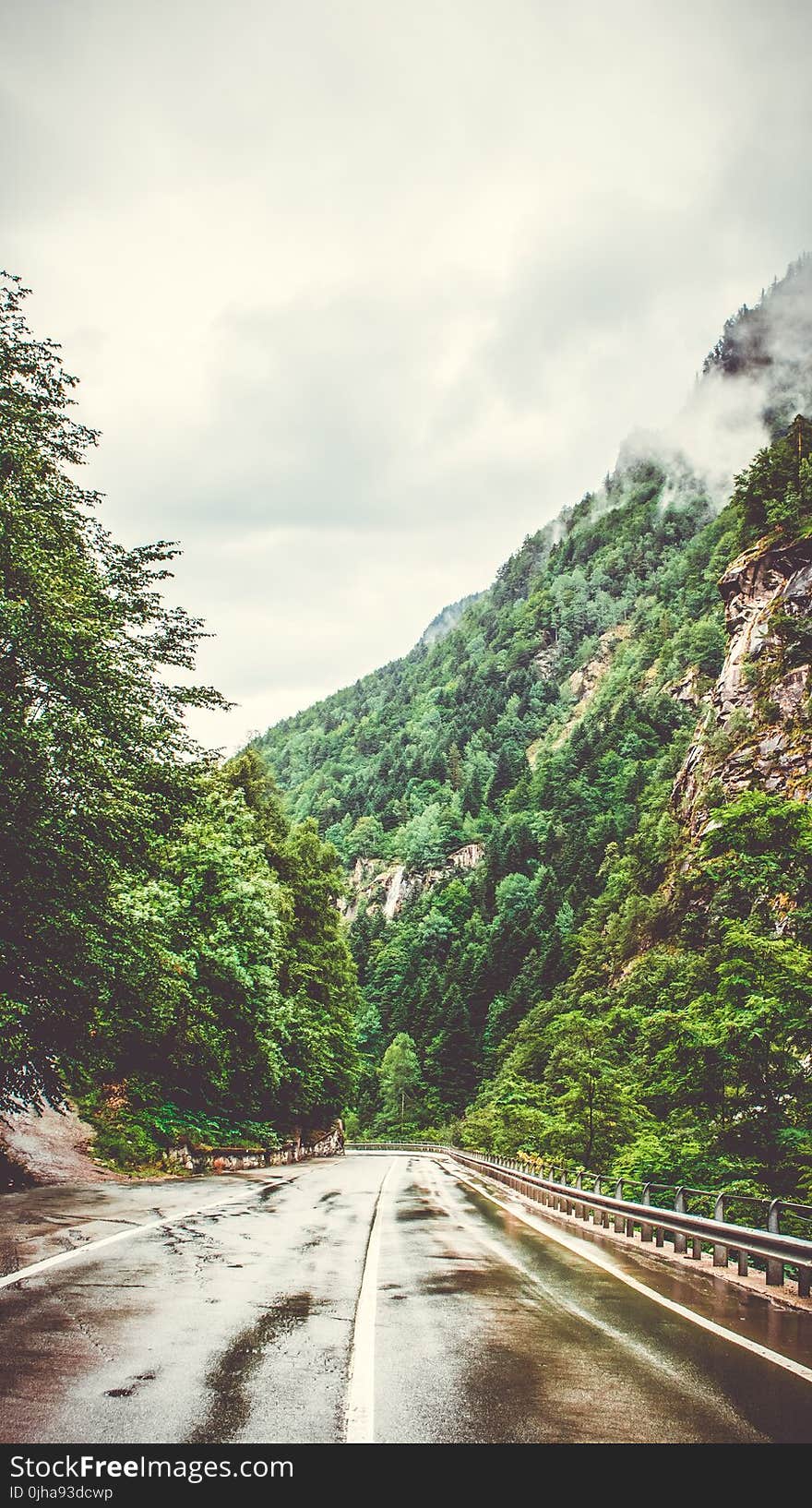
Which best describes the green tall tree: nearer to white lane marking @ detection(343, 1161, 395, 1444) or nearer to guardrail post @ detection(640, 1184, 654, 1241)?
guardrail post @ detection(640, 1184, 654, 1241)

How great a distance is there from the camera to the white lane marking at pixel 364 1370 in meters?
4.43

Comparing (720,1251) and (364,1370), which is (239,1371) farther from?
(720,1251)

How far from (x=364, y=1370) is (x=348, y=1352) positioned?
0.55 metres

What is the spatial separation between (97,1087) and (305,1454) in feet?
85.7

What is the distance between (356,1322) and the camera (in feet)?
23.2

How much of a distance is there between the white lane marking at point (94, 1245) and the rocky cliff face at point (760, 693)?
34.0 meters

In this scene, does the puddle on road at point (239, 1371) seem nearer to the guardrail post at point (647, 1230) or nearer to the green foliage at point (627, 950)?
the guardrail post at point (647, 1230)

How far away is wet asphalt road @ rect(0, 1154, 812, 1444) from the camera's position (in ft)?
15.0

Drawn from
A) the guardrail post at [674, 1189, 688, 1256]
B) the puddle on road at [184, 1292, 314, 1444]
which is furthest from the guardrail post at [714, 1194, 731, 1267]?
the puddle on road at [184, 1292, 314, 1444]

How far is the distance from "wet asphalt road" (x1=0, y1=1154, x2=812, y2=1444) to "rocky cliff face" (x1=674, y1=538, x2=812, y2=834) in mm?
36356

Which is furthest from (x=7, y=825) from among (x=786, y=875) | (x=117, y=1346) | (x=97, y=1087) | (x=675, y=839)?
(x=675, y=839)

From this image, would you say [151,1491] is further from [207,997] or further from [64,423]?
[207,997]

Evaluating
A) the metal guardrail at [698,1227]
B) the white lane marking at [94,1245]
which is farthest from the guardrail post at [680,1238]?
the white lane marking at [94,1245]

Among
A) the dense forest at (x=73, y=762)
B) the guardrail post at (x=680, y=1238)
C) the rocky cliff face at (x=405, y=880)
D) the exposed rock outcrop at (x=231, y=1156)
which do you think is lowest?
the exposed rock outcrop at (x=231, y=1156)
